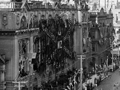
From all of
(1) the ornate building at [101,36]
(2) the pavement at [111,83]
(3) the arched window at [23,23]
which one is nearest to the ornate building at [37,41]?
(3) the arched window at [23,23]

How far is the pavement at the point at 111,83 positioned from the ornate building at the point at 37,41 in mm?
6474

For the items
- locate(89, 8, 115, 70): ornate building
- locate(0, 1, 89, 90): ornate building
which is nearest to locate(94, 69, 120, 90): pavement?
locate(89, 8, 115, 70): ornate building

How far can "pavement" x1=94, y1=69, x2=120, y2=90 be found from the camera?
219 feet

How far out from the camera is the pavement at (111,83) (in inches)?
2624

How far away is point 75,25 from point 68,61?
6735 millimetres

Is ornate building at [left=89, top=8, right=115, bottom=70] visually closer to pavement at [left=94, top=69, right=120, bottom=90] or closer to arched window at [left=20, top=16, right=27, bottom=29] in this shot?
pavement at [left=94, top=69, right=120, bottom=90]

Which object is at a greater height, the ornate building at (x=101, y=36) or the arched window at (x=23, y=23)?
the arched window at (x=23, y=23)

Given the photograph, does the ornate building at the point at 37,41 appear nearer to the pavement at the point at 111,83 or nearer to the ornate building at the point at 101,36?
the ornate building at the point at 101,36

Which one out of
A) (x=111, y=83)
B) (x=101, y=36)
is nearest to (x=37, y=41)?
(x=111, y=83)

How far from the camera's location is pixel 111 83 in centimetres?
7138

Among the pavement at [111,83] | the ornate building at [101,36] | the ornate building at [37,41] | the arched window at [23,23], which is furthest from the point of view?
the ornate building at [101,36]

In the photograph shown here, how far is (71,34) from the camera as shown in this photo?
223ft

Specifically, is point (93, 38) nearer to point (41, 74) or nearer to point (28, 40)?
point (41, 74)

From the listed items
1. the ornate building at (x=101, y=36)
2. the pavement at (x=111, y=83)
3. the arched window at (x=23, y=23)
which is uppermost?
the arched window at (x=23, y=23)
